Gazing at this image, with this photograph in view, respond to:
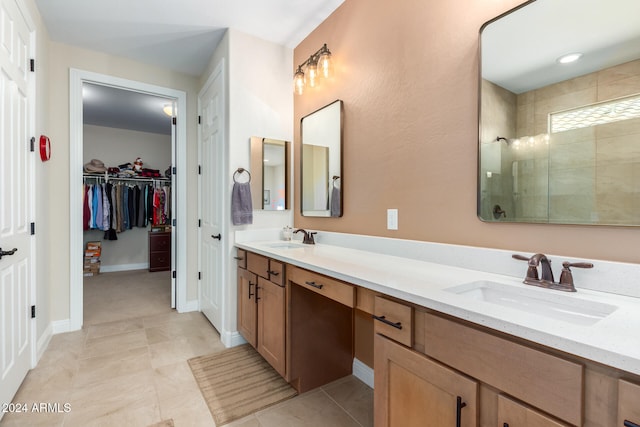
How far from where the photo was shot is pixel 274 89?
109 inches

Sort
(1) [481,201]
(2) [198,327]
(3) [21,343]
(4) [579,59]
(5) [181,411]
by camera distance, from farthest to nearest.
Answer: (2) [198,327], (3) [21,343], (5) [181,411], (1) [481,201], (4) [579,59]

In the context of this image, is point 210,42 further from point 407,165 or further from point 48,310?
point 48,310

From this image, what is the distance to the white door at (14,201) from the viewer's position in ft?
5.36

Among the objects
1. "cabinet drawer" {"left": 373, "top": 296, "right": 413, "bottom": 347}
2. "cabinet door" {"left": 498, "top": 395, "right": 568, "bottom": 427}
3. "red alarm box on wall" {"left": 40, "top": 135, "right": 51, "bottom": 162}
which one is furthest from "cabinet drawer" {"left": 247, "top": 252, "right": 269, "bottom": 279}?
"red alarm box on wall" {"left": 40, "top": 135, "right": 51, "bottom": 162}

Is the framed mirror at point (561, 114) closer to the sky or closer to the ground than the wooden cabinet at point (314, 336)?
closer to the sky

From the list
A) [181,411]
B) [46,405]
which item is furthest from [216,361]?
[46,405]

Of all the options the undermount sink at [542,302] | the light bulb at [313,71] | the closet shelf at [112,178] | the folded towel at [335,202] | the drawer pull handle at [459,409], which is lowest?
the drawer pull handle at [459,409]

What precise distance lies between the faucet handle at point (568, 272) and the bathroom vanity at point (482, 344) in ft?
0.18

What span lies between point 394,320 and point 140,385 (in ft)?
6.09

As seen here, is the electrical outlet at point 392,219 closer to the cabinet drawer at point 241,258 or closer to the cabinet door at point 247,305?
the cabinet door at point 247,305

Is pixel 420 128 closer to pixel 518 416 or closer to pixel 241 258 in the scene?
pixel 518 416

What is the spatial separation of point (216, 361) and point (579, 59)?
2711 millimetres

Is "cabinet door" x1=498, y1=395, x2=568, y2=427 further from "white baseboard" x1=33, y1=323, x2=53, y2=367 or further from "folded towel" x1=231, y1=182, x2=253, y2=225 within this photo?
"white baseboard" x1=33, y1=323, x2=53, y2=367

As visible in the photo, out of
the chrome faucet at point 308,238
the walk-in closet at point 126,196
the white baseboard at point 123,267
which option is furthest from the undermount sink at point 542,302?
the white baseboard at point 123,267
